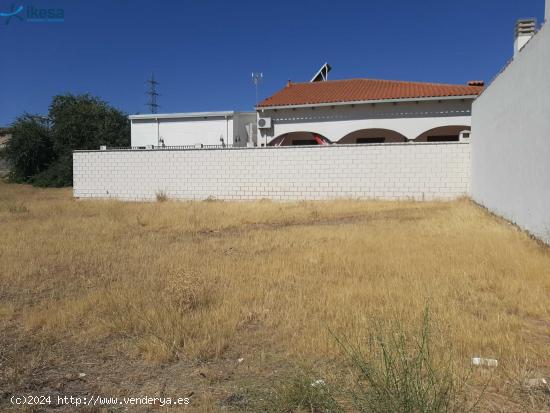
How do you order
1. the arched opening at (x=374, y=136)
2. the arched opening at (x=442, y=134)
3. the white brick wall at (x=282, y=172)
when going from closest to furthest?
the white brick wall at (x=282, y=172), the arched opening at (x=442, y=134), the arched opening at (x=374, y=136)

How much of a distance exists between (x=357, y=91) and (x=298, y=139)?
4106 mm

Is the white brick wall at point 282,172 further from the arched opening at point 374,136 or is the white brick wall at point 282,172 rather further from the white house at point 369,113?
the arched opening at point 374,136

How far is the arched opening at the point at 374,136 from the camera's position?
20.9 m

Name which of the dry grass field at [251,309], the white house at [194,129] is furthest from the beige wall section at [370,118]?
the dry grass field at [251,309]

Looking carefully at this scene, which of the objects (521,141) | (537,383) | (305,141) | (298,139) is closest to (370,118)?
(305,141)

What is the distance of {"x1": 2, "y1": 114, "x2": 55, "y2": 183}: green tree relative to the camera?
30.6 m

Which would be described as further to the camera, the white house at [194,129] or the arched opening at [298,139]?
the white house at [194,129]

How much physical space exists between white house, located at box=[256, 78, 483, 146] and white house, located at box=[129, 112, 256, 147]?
2.43m

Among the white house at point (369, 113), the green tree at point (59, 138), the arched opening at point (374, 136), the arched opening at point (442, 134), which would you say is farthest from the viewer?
the green tree at point (59, 138)

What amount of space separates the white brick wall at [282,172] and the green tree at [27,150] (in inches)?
600

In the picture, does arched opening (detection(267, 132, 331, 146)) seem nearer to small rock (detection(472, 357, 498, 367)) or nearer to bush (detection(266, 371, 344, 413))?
small rock (detection(472, 357, 498, 367))

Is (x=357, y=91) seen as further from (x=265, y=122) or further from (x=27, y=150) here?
(x=27, y=150)

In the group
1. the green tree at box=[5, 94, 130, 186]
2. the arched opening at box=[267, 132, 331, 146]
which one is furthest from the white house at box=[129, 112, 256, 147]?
the green tree at box=[5, 94, 130, 186]

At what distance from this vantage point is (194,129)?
78.9ft
